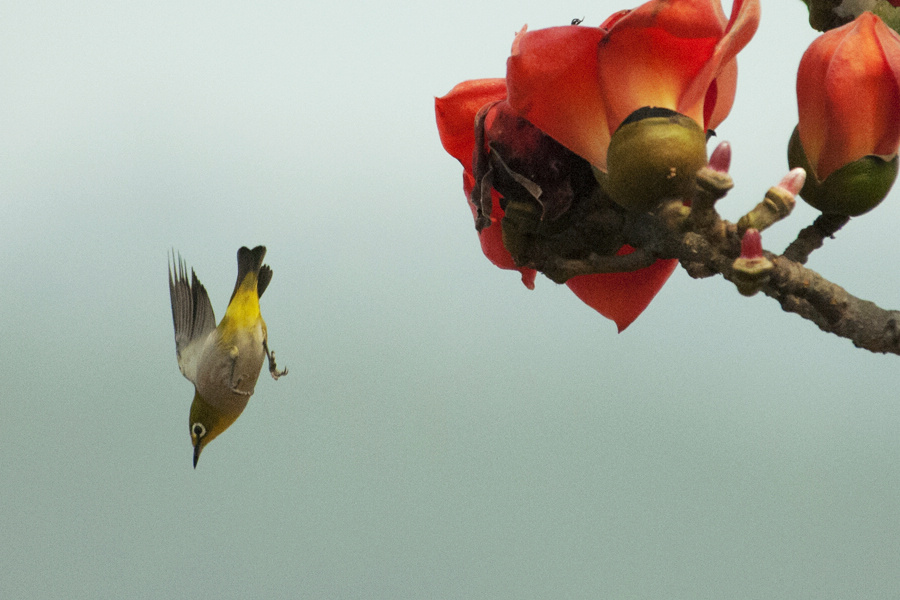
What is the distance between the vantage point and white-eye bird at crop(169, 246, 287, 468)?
1312 mm

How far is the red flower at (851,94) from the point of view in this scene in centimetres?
43

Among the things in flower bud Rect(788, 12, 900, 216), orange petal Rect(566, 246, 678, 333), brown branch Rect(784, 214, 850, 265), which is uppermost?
flower bud Rect(788, 12, 900, 216)

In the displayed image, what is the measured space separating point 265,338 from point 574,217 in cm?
107

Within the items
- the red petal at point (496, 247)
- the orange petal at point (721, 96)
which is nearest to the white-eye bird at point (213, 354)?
the red petal at point (496, 247)

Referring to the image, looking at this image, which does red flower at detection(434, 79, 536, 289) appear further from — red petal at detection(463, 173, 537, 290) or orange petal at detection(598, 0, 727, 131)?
orange petal at detection(598, 0, 727, 131)

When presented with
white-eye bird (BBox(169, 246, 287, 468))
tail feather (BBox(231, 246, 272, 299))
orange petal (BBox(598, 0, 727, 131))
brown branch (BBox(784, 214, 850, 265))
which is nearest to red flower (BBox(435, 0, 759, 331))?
orange petal (BBox(598, 0, 727, 131))

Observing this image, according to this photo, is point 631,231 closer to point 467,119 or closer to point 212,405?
point 467,119

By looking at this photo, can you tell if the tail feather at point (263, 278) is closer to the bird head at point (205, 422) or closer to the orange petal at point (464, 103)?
the bird head at point (205, 422)

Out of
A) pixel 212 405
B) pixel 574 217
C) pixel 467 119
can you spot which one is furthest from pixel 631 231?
pixel 212 405

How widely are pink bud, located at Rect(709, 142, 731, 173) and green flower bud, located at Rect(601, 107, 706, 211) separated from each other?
0.5 inches

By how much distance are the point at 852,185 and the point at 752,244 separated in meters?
0.10

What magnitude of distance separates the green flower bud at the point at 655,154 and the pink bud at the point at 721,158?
0.01 metres

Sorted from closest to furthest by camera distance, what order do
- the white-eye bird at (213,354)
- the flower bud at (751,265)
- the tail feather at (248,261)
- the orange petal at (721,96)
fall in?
the flower bud at (751,265)
the orange petal at (721,96)
the white-eye bird at (213,354)
the tail feather at (248,261)

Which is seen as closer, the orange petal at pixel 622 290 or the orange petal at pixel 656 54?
the orange petal at pixel 656 54
